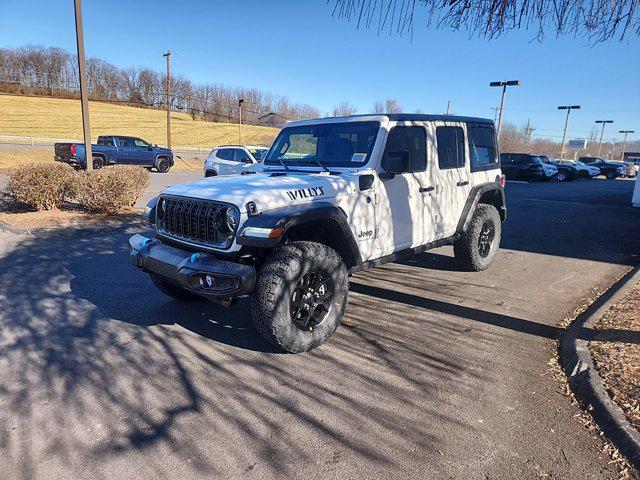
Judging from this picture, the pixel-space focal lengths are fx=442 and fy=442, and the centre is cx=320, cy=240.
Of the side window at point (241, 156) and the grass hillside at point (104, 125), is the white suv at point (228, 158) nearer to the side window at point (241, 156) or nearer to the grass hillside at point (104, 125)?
the side window at point (241, 156)

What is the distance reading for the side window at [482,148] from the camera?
5.74 m

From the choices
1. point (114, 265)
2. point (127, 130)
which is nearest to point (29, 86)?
point (127, 130)

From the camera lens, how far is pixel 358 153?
438cm

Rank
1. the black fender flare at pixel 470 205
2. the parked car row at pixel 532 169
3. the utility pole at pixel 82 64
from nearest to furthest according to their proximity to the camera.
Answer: the black fender flare at pixel 470 205 → the utility pole at pixel 82 64 → the parked car row at pixel 532 169

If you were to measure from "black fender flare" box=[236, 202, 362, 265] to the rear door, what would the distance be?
1.69 meters

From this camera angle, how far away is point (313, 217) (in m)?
3.55

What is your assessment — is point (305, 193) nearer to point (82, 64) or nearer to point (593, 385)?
point (593, 385)

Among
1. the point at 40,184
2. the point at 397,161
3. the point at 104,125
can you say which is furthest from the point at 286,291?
the point at 104,125

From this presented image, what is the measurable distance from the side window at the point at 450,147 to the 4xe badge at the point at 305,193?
1.98 meters

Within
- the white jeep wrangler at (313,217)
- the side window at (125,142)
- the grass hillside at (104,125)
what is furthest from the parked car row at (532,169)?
the grass hillside at (104,125)

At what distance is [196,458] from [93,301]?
303cm

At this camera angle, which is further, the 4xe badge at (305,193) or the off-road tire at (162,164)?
the off-road tire at (162,164)

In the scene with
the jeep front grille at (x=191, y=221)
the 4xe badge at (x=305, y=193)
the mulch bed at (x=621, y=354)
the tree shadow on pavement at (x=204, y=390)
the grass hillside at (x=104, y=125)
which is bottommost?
the tree shadow on pavement at (x=204, y=390)

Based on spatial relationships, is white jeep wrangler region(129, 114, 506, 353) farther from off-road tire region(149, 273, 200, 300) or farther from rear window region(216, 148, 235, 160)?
rear window region(216, 148, 235, 160)
